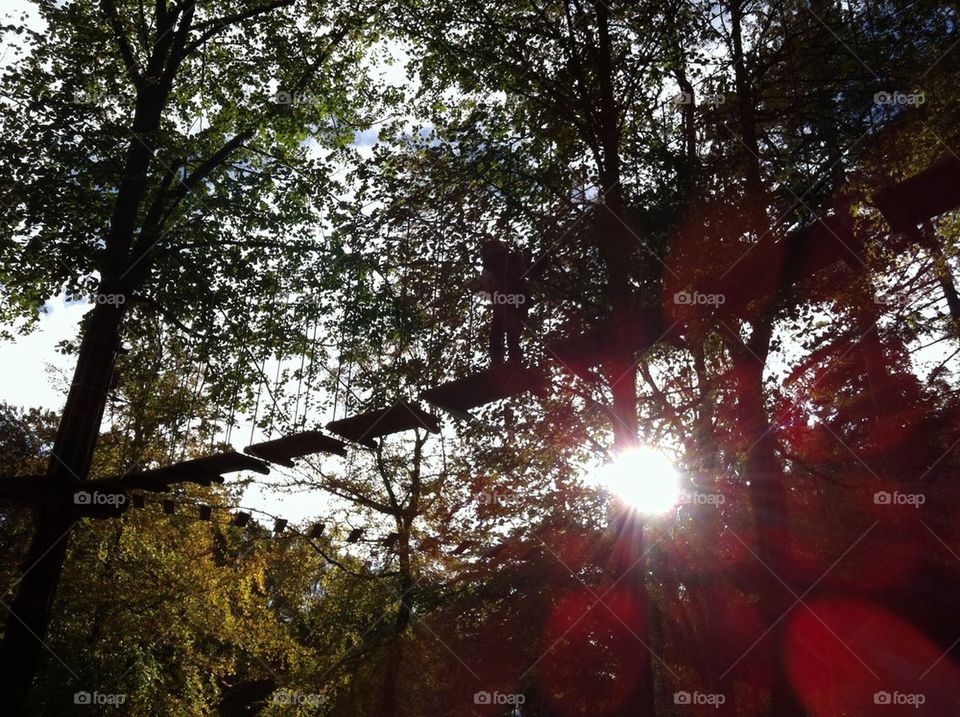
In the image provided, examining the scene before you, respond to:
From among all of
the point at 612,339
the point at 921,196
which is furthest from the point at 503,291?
the point at 921,196

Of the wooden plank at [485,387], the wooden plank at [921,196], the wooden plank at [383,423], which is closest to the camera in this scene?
the wooden plank at [921,196]

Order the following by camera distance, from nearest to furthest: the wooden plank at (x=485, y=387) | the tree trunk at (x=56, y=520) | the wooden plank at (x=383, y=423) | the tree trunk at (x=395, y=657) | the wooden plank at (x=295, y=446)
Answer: the wooden plank at (x=485, y=387) < the wooden plank at (x=383, y=423) < the wooden plank at (x=295, y=446) < the tree trunk at (x=56, y=520) < the tree trunk at (x=395, y=657)

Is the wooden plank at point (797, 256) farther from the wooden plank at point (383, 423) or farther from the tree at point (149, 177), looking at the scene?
the tree at point (149, 177)

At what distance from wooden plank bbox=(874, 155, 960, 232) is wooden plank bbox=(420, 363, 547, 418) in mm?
3754

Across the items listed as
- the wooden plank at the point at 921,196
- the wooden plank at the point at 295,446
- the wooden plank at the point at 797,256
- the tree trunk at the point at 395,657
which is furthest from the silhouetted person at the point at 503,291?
the tree trunk at the point at 395,657

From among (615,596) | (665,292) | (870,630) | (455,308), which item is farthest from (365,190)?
(870,630)

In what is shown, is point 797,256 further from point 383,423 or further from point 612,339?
point 383,423

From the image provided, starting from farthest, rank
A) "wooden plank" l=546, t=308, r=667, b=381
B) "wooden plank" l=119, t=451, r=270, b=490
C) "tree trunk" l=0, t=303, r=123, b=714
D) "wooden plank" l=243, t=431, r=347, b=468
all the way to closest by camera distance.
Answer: "tree trunk" l=0, t=303, r=123, b=714, "wooden plank" l=119, t=451, r=270, b=490, "wooden plank" l=243, t=431, r=347, b=468, "wooden plank" l=546, t=308, r=667, b=381

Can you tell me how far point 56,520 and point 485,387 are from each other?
23.1 ft

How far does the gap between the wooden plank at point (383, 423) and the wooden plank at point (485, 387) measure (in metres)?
0.23

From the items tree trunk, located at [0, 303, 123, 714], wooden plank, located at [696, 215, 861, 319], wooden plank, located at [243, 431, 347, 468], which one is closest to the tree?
tree trunk, located at [0, 303, 123, 714]

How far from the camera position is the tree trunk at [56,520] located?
32.8 ft

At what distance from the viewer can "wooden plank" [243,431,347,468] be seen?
8555 mm

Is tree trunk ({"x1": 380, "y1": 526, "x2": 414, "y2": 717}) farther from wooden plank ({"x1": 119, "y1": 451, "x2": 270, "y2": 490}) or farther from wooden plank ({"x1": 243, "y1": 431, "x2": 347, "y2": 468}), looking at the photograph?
wooden plank ({"x1": 243, "y1": 431, "x2": 347, "y2": 468})
